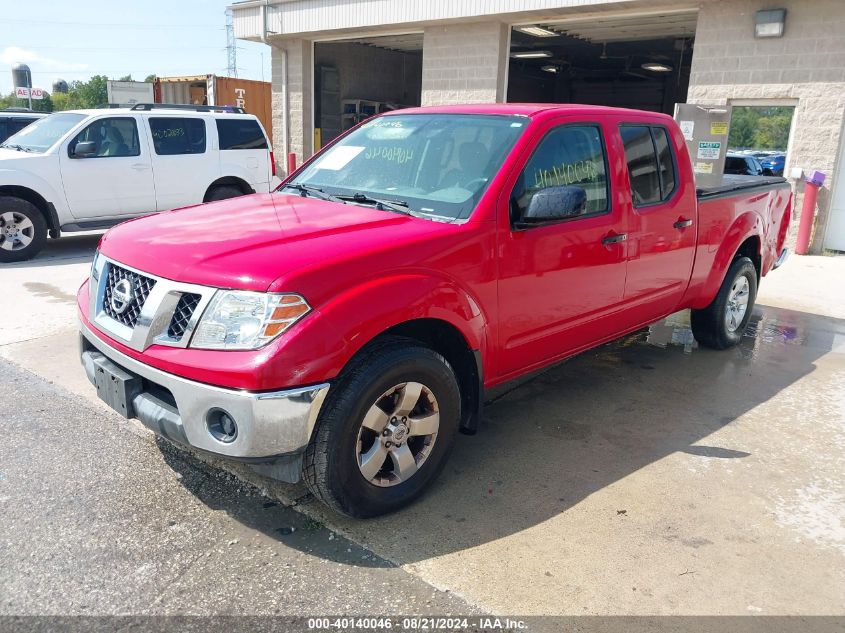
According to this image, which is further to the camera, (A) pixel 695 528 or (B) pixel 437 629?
(A) pixel 695 528

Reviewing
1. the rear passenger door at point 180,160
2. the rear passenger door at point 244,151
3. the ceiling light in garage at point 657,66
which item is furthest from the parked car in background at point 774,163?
the ceiling light in garage at point 657,66

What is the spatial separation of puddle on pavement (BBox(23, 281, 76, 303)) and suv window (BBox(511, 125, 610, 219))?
5.09m

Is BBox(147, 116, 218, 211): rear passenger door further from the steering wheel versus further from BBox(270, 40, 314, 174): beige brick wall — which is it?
the steering wheel

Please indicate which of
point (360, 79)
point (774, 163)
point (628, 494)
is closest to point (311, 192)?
point (628, 494)

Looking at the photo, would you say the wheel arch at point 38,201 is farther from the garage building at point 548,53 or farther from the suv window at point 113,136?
the garage building at point 548,53

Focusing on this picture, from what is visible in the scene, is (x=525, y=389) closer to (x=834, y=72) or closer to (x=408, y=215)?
(x=408, y=215)

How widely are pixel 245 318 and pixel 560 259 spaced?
1.83 metres

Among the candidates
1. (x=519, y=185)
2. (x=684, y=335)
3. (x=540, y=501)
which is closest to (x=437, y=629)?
(x=540, y=501)

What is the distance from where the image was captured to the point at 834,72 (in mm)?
10008

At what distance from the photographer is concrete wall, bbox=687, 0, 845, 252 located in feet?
32.8

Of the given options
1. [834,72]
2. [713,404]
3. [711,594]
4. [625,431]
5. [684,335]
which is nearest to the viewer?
[711,594]

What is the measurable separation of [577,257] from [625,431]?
1166 millimetres

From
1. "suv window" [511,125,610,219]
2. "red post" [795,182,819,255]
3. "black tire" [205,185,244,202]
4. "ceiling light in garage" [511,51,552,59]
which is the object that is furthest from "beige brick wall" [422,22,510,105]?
"suv window" [511,125,610,219]

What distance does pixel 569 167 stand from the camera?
3988 mm
